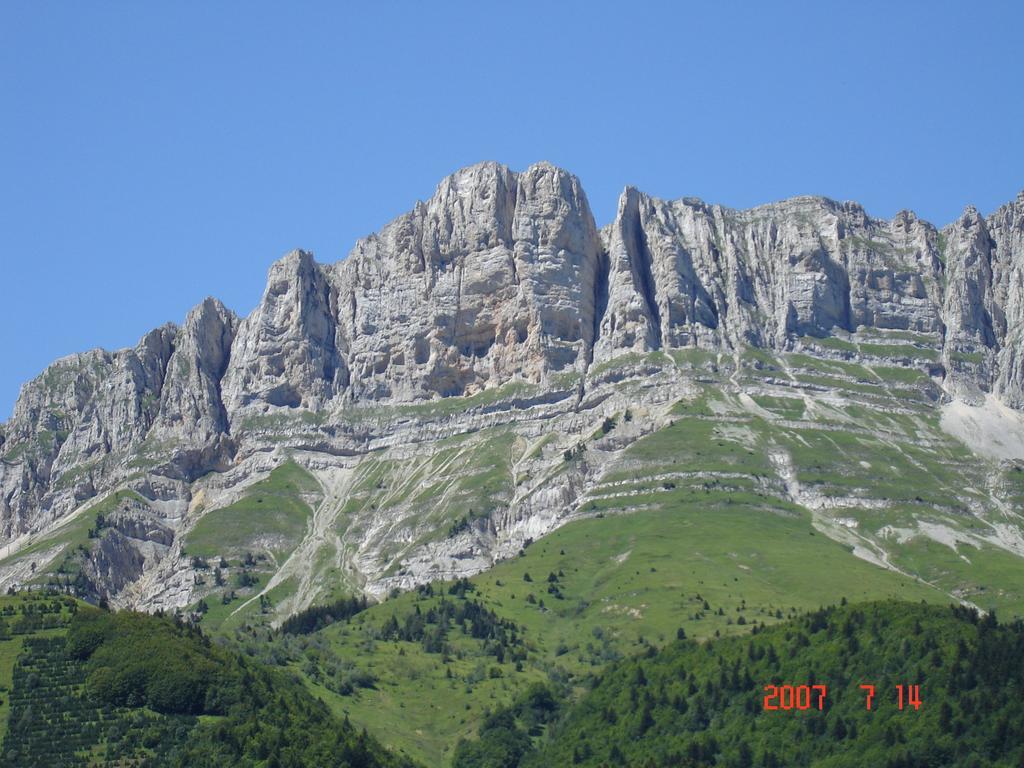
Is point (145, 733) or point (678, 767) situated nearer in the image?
point (678, 767)

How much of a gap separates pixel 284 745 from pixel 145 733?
15430mm

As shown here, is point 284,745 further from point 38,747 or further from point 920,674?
point 920,674

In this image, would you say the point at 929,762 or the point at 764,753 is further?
the point at 764,753

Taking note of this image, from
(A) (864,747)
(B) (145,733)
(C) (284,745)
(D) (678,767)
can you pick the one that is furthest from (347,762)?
(A) (864,747)

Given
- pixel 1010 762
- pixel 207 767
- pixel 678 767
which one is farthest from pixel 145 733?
pixel 1010 762

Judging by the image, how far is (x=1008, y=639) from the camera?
652 ft

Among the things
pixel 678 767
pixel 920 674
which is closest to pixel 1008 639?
pixel 920 674

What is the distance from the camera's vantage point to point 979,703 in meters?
187

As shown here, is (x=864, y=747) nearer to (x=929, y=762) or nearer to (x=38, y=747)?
(x=929, y=762)

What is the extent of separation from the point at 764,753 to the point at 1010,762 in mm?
29588

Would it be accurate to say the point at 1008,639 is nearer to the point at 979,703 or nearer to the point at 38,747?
the point at 979,703

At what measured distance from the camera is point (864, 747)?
189625mm

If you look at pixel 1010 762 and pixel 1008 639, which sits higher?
pixel 1008 639

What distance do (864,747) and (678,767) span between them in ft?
64.2
